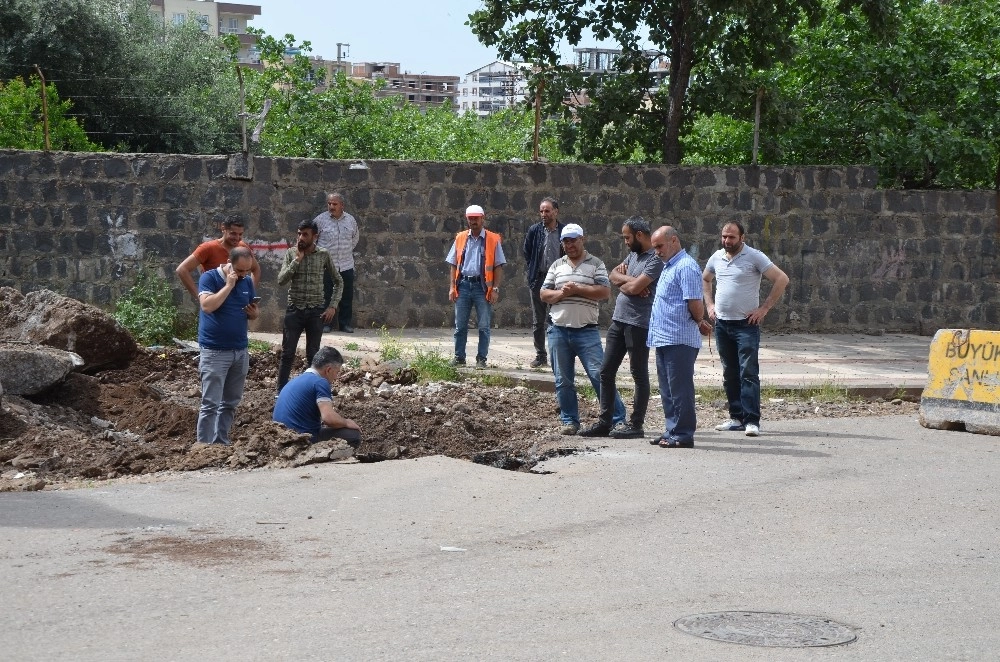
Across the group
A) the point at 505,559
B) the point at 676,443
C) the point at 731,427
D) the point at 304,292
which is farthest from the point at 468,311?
the point at 505,559

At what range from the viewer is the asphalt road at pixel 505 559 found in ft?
18.4

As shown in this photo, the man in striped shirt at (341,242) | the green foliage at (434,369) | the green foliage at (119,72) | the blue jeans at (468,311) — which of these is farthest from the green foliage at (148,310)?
the green foliage at (119,72)

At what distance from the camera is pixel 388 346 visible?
15.2m

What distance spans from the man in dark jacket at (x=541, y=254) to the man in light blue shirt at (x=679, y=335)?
3.80m

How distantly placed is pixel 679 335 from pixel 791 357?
21.0 feet

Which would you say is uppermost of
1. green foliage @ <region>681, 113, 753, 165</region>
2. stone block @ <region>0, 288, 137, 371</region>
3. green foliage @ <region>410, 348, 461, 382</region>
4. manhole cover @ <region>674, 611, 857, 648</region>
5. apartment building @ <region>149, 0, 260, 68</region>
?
apartment building @ <region>149, 0, 260, 68</region>

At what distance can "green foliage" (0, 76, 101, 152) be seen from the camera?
2495 centimetres

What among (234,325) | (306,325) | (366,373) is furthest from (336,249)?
(234,325)

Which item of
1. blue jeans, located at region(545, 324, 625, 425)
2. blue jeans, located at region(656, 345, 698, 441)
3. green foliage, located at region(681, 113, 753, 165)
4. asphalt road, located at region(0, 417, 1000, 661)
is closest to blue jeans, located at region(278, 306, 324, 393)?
blue jeans, located at region(545, 324, 625, 425)

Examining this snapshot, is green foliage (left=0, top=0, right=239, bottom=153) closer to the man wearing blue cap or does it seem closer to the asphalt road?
the man wearing blue cap

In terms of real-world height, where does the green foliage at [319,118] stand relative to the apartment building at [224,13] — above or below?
below

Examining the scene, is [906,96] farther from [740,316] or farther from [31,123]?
[31,123]

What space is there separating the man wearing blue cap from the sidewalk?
50cm

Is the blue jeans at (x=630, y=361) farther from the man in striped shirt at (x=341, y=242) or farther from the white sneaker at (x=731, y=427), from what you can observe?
the man in striped shirt at (x=341, y=242)
